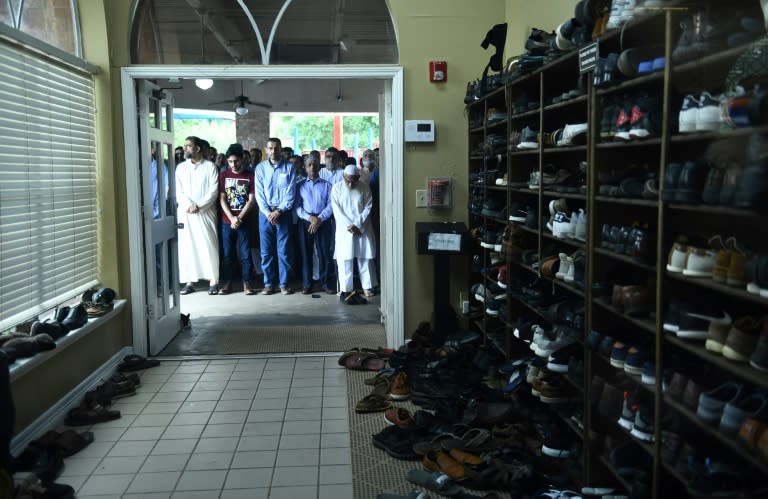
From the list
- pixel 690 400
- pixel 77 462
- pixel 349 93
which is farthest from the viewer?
pixel 349 93

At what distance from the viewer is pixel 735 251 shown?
2213 mm

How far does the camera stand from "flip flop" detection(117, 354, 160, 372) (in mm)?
5473

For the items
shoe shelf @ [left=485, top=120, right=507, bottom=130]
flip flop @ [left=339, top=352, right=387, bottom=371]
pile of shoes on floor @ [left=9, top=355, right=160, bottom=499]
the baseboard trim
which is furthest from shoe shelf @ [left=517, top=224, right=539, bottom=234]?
the baseboard trim

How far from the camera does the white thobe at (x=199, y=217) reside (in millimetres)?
8297

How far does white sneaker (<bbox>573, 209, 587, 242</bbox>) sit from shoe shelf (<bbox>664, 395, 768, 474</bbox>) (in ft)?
3.18

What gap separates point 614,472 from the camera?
289 centimetres

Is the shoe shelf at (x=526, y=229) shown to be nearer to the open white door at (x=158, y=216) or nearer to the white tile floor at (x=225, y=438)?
the white tile floor at (x=225, y=438)

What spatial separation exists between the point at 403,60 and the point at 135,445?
3.41 m

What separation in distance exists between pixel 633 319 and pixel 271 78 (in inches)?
148

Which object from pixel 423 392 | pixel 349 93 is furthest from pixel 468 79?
pixel 349 93

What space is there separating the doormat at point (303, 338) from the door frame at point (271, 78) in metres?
0.49

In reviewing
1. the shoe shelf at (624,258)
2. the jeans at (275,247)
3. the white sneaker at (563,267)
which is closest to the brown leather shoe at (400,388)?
the white sneaker at (563,267)

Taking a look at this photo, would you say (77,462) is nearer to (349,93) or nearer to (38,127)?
(38,127)

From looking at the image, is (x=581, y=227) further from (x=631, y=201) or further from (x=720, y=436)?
(x=720, y=436)
